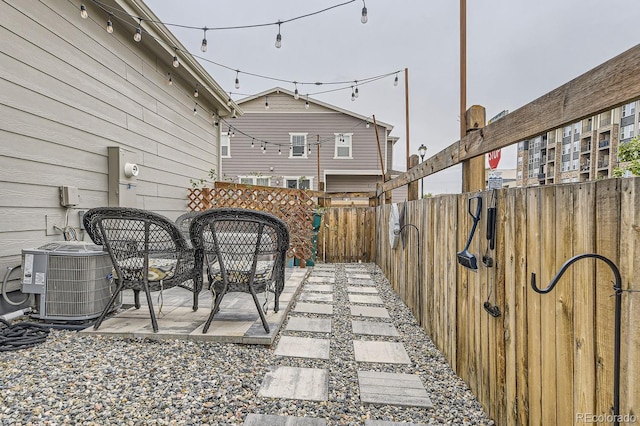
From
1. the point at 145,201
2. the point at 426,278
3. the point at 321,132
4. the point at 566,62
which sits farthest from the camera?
the point at 321,132

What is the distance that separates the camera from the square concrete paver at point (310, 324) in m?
3.04

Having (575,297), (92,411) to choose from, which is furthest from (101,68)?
(575,297)

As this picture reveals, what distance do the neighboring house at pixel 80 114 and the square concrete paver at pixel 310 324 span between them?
94.9 inches

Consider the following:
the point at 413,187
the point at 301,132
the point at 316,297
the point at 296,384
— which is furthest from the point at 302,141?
the point at 296,384

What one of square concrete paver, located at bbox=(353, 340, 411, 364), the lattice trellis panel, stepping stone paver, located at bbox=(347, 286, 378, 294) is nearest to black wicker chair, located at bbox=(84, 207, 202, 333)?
square concrete paver, located at bbox=(353, 340, 411, 364)

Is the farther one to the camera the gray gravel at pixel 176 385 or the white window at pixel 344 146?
the white window at pixel 344 146

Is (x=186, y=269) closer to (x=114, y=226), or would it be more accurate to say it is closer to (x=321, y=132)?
(x=114, y=226)

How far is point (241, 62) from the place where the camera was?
7.63 m

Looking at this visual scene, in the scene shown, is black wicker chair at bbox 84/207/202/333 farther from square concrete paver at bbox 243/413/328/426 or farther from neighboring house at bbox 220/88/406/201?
neighboring house at bbox 220/88/406/201

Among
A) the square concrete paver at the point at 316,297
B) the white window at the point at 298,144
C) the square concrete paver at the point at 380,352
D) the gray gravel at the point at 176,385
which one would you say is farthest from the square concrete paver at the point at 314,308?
the white window at the point at 298,144

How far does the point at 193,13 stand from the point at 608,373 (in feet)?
20.3

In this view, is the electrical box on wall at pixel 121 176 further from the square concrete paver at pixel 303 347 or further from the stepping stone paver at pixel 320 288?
the square concrete paver at pixel 303 347

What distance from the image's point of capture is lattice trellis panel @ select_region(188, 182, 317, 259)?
6.10 meters

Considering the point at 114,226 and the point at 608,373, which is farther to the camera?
the point at 114,226
